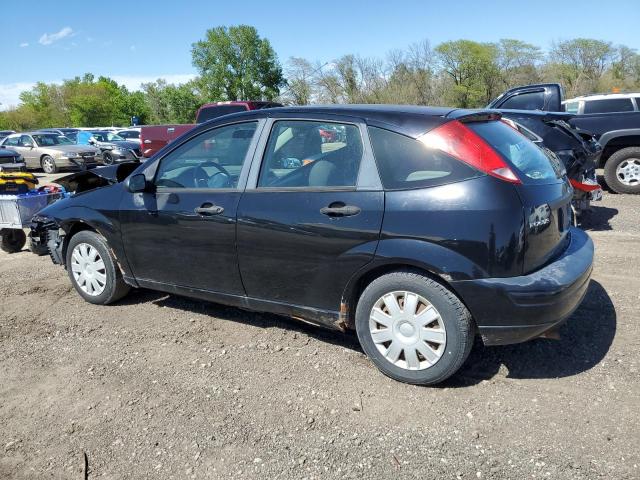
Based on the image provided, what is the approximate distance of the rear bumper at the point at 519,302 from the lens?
288cm

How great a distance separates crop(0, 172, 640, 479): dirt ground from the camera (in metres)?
2.62

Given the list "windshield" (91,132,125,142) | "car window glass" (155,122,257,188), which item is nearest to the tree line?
"windshield" (91,132,125,142)

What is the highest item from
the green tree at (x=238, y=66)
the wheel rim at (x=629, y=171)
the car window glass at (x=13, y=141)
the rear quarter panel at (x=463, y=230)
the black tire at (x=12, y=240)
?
the green tree at (x=238, y=66)

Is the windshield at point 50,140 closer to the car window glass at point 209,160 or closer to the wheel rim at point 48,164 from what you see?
the wheel rim at point 48,164

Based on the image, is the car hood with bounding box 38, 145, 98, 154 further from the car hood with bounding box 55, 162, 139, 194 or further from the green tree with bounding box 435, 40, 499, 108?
the green tree with bounding box 435, 40, 499, 108

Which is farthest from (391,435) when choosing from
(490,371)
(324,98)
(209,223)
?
(324,98)

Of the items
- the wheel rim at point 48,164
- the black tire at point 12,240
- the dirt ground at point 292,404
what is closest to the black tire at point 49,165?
the wheel rim at point 48,164

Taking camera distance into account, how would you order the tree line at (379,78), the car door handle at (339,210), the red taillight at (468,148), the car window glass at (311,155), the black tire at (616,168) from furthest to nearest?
the tree line at (379,78) → the black tire at (616,168) → the car window glass at (311,155) → the car door handle at (339,210) → the red taillight at (468,148)

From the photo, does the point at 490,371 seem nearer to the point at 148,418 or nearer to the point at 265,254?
the point at 265,254

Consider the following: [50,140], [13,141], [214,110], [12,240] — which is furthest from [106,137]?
[12,240]

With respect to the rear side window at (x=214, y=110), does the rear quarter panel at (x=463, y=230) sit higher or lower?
lower

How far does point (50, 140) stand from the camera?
801 inches

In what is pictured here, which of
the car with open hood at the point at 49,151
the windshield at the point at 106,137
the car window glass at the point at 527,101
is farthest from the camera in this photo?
the windshield at the point at 106,137

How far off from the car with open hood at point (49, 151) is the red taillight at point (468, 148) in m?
17.9
